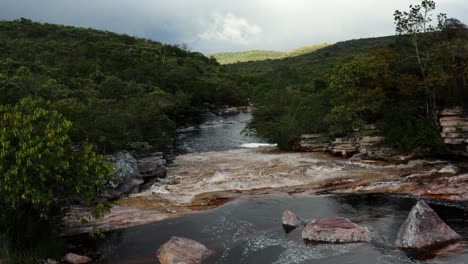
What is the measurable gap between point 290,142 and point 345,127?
640 cm

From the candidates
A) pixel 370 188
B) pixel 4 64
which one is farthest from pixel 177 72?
pixel 370 188

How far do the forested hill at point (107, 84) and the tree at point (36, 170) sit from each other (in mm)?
7502

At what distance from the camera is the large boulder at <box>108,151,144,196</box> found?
27697 mm

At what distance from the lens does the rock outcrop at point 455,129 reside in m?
31.1

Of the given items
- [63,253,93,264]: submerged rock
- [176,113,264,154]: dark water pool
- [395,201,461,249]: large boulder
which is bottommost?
[63,253,93,264]: submerged rock

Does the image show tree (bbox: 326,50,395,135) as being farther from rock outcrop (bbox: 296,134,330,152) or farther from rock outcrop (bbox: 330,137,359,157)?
rock outcrop (bbox: 296,134,330,152)

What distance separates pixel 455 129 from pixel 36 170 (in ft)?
89.8

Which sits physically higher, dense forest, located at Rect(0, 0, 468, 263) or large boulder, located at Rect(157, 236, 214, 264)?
dense forest, located at Rect(0, 0, 468, 263)

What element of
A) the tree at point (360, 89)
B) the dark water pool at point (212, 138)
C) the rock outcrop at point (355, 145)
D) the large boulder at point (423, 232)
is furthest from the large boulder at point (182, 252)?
the dark water pool at point (212, 138)

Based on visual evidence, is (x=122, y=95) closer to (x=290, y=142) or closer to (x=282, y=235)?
(x=290, y=142)

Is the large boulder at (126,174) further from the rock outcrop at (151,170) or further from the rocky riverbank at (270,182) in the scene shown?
the rock outcrop at (151,170)

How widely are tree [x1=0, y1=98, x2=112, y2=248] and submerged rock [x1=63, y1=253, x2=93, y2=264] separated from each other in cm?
162

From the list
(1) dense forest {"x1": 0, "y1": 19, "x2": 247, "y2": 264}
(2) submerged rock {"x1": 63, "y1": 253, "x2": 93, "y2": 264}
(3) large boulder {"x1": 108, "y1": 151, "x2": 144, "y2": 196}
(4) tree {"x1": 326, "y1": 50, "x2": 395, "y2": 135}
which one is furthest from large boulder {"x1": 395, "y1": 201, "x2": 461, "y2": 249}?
(4) tree {"x1": 326, "y1": 50, "x2": 395, "y2": 135}

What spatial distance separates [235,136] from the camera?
55.2 meters
